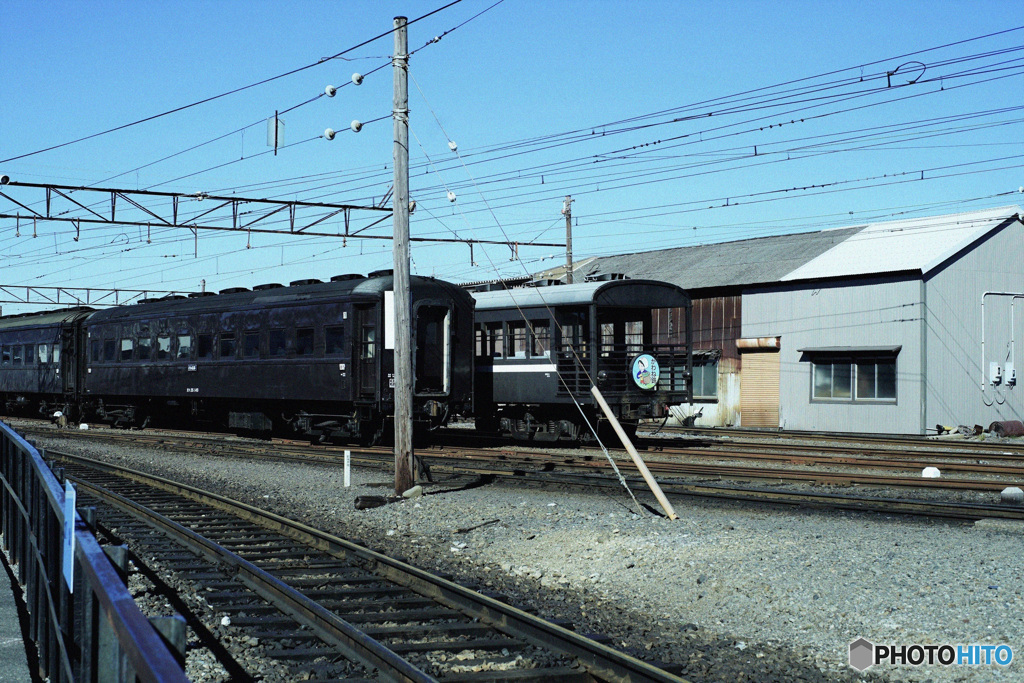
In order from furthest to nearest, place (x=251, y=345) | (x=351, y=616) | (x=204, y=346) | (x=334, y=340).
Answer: (x=204, y=346) → (x=251, y=345) → (x=334, y=340) → (x=351, y=616)

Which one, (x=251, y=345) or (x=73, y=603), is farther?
(x=251, y=345)

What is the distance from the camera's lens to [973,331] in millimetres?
30406

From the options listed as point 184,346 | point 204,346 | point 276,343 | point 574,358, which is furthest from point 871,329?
point 184,346

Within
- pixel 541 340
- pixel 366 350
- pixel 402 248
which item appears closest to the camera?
pixel 402 248

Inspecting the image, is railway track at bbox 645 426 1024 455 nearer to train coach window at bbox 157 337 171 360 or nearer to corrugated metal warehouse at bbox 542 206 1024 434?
corrugated metal warehouse at bbox 542 206 1024 434

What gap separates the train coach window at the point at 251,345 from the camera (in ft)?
75.8

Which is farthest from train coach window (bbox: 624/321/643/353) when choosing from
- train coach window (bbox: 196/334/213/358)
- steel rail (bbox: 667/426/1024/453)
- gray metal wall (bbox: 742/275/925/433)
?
gray metal wall (bbox: 742/275/925/433)

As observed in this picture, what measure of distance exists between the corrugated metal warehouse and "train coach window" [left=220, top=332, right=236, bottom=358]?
13.7m

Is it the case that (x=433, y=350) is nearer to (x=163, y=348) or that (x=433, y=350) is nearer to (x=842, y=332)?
(x=163, y=348)

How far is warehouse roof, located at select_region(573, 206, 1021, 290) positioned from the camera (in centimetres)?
3061

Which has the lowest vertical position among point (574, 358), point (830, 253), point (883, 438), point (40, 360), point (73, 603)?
point (883, 438)

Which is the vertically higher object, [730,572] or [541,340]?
[541,340]

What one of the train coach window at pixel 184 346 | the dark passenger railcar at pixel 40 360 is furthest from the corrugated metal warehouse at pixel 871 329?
the dark passenger railcar at pixel 40 360

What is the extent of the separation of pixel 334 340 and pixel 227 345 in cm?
444
